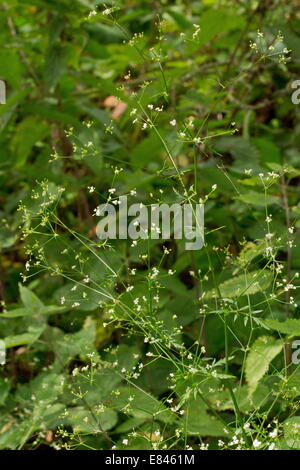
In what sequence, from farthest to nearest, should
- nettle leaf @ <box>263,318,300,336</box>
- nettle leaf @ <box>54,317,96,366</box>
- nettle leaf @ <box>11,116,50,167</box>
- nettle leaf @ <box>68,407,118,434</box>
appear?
nettle leaf @ <box>11,116,50,167</box> < nettle leaf @ <box>54,317,96,366</box> < nettle leaf @ <box>68,407,118,434</box> < nettle leaf @ <box>263,318,300,336</box>

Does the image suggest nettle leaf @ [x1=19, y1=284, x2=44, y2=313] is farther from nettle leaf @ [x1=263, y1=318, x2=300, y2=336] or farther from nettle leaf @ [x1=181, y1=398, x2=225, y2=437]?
nettle leaf @ [x1=263, y1=318, x2=300, y2=336]

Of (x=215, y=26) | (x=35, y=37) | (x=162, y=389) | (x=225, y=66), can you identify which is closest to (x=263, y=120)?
(x=225, y=66)

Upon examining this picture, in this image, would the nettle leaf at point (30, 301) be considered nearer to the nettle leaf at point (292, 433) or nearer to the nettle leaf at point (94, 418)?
the nettle leaf at point (94, 418)

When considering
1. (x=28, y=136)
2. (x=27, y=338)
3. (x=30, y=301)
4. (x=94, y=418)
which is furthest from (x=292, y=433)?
(x=28, y=136)

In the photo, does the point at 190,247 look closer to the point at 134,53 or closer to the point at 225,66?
the point at 134,53

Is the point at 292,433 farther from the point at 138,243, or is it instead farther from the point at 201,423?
the point at 138,243

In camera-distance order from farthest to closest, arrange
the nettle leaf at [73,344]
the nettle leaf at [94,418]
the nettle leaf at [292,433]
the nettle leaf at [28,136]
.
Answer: the nettle leaf at [28,136] < the nettle leaf at [73,344] < the nettle leaf at [94,418] < the nettle leaf at [292,433]

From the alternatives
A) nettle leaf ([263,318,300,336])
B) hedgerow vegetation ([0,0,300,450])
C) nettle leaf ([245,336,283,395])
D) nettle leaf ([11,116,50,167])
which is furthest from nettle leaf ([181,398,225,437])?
nettle leaf ([11,116,50,167])

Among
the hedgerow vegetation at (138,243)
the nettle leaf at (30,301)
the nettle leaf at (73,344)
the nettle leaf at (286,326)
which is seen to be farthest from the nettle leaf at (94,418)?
the nettle leaf at (286,326)

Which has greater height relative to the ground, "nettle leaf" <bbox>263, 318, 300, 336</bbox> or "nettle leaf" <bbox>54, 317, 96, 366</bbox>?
"nettle leaf" <bbox>263, 318, 300, 336</bbox>
